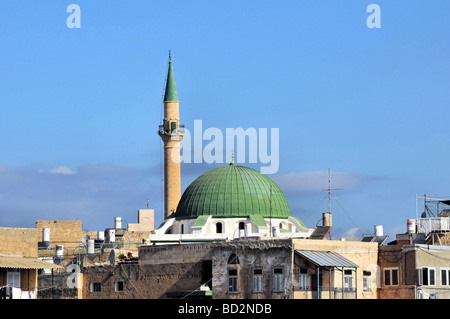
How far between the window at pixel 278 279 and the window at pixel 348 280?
2.98 m

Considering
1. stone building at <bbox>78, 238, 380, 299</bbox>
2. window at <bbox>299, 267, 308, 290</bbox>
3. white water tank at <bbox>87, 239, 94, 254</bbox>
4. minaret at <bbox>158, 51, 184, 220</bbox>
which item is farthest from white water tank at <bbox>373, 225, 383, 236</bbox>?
minaret at <bbox>158, 51, 184, 220</bbox>

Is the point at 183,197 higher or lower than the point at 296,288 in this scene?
higher

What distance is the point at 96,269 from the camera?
160ft

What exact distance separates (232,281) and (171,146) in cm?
2767

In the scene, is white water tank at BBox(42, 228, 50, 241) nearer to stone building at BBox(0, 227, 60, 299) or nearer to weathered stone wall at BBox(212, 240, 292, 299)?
stone building at BBox(0, 227, 60, 299)

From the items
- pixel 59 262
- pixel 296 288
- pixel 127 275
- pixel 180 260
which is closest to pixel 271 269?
pixel 296 288

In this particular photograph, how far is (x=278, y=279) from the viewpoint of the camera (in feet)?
137

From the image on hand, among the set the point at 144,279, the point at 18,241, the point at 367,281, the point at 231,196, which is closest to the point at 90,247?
the point at 231,196

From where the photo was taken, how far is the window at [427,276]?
43219 mm

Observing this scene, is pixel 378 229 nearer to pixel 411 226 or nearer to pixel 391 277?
pixel 411 226

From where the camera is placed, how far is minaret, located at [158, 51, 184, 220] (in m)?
68.9
